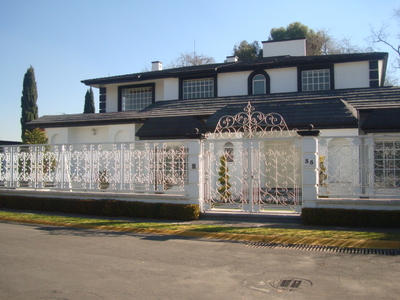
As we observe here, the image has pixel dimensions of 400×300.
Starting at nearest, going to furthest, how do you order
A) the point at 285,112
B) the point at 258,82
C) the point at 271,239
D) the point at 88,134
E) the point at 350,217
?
the point at 271,239 < the point at 350,217 < the point at 285,112 < the point at 258,82 < the point at 88,134

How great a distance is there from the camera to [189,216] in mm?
12391

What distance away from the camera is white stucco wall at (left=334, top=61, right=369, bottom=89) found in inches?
806

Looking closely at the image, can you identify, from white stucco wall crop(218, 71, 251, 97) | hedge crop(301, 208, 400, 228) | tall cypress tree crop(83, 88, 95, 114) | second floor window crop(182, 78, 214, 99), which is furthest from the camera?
tall cypress tree crop(83, 88, 95, 114)

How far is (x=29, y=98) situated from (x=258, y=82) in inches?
1133

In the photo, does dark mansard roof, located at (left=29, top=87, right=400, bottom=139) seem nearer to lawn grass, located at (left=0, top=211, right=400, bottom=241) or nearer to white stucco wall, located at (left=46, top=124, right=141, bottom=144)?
white stucco wall, located at (left=46, top=124, right=141, bottom=144)

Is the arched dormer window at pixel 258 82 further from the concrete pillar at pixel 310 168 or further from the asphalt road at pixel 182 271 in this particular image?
the asphalt road at pixel 182 271

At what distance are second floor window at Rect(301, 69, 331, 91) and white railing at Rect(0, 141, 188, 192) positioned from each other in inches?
391

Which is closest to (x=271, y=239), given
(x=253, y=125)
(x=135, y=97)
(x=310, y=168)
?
(x=310, y=168)

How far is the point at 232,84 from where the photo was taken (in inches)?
897

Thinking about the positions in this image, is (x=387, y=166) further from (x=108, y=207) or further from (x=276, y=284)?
(x=108, y=207)

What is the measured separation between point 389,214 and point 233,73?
14109mm

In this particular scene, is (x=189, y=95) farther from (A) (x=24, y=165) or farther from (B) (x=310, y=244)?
(B) (x=310, y=244)

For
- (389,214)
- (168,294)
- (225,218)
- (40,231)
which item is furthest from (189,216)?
(168,294)

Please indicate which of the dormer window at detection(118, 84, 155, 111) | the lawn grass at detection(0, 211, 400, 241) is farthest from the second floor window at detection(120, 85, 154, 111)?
the lawn grass at detection(0, 211, 400, 241)
